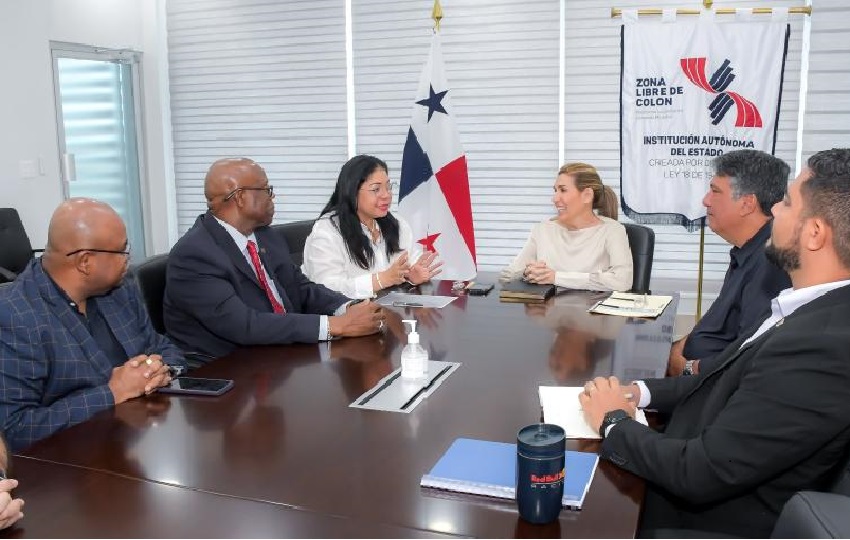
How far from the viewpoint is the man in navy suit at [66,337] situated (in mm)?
1667

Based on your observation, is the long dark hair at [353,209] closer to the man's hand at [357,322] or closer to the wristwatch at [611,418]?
the man's hand at [357,322]

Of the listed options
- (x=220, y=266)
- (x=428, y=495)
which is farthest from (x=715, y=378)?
(x=220, y=266)

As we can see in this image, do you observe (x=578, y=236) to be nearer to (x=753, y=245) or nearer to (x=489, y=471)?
(x=753, y=245)

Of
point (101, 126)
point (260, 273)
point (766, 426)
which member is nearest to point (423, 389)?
point (766, 426)

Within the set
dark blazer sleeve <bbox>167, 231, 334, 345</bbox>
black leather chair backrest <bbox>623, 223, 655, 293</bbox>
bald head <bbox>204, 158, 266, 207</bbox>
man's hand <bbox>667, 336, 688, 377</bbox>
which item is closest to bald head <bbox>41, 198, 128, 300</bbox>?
dark blazer sleeve <bbox>167, 231, 334, 345</bbox>

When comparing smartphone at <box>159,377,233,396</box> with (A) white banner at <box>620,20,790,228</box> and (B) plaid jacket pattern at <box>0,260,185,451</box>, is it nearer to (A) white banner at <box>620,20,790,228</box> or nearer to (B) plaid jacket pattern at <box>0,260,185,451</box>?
(B) plaid jacket pattern at <box>0,260,185,451</box>

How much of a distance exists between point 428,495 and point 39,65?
4.94 m

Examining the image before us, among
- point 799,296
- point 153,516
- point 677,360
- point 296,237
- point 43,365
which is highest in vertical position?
point 799,296

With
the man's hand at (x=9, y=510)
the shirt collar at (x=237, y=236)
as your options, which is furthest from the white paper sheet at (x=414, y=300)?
the man's hand at (x=9, y=510)

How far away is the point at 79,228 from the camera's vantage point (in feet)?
6.02

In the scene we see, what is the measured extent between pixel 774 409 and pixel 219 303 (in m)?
1.69

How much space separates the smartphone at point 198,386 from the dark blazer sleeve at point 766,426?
40.0 inches

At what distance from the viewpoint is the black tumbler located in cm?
114

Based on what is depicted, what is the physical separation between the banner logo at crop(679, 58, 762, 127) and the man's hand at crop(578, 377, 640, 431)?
2.78 m
